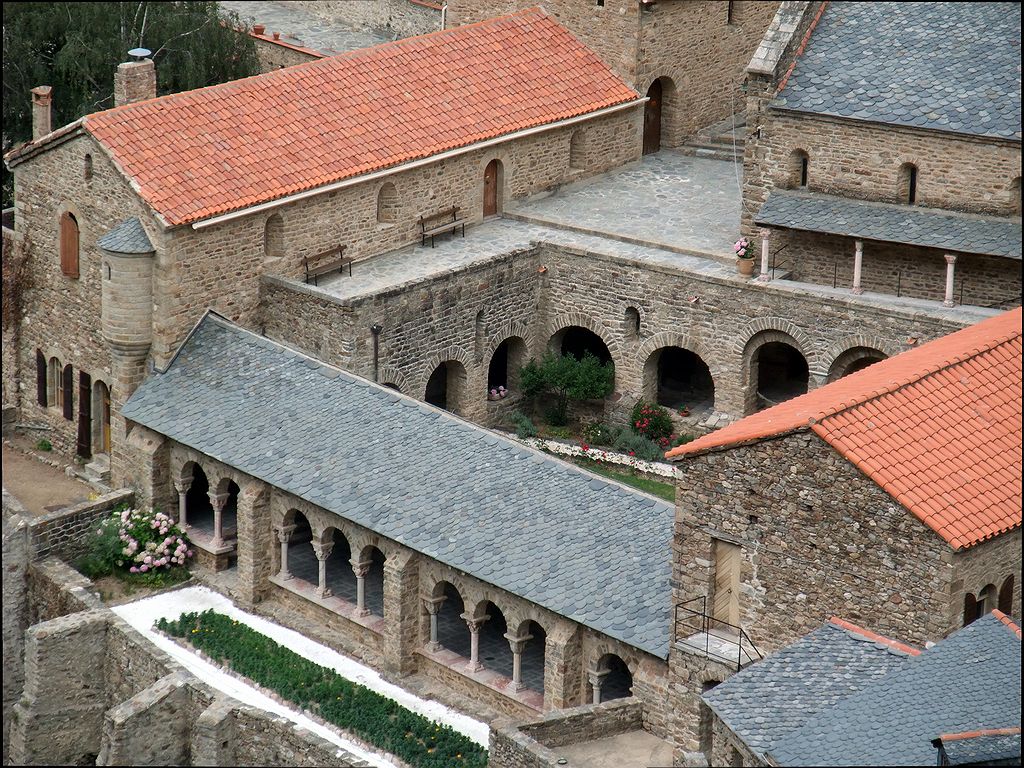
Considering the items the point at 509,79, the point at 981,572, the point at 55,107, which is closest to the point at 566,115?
the point at 509,79

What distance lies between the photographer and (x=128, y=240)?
47.5m

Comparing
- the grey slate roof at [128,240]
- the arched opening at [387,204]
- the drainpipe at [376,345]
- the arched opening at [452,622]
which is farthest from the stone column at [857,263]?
the grey slate roof at [128,240]

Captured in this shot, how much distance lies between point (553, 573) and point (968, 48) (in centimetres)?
1675

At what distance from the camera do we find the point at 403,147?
51.3 metres

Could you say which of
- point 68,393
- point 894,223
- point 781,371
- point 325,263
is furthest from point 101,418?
point 894,223

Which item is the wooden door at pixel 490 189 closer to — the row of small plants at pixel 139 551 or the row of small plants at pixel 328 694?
the row of small plants at pixel 139 551

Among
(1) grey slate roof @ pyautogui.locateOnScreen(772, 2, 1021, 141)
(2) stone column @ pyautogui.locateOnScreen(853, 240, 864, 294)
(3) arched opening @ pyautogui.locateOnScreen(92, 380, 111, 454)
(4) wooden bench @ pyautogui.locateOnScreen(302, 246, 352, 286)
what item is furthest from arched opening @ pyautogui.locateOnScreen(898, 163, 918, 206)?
(3) arched opening @ pyautogui.locateOnScreen(92, 380, 111, 454)

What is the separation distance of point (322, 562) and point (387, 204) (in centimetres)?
1041

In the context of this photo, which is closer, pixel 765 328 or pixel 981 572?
pixel 981 572

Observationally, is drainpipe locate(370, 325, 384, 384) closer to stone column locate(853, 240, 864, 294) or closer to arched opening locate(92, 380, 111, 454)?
arched opening locate(92, 380, 111, 454)

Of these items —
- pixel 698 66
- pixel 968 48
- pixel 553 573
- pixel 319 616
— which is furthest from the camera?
pixel 698 66

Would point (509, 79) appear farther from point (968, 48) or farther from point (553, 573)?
point (553, 573)

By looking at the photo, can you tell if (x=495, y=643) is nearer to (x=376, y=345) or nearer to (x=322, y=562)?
(x=322, y=562)

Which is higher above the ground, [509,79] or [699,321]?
[509,79]
